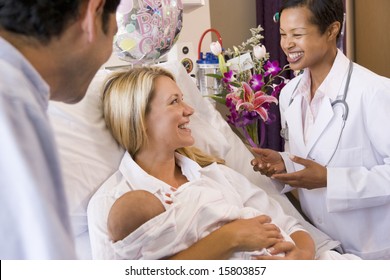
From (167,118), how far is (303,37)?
11.4 inches

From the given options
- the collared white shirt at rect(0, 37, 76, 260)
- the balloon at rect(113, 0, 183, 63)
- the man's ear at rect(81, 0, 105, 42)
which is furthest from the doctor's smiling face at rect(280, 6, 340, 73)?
the collared white shirt at rect(0, 37, 76, 260)

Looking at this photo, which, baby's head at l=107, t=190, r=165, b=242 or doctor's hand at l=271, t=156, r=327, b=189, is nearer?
baby's head at l=107, t=190, r=165, b=242

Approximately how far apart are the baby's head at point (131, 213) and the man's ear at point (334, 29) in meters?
0.45

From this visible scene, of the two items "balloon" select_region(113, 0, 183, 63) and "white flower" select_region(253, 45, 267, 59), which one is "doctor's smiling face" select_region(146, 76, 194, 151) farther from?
"white flower" select_region(253, 45, 267, 59)

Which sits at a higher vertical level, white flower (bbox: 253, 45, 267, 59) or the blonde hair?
white flower (bbox: 253, 45, 267, 59)

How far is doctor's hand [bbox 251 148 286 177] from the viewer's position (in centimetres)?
102

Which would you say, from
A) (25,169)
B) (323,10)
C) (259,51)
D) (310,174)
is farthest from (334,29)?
(25,169)

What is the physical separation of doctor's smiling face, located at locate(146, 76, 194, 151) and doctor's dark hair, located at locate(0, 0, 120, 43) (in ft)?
1.25

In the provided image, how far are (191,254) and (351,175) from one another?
38cm

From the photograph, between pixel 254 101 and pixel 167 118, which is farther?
pixel 254 101

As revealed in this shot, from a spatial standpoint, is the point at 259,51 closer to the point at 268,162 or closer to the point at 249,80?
the point at 249,80

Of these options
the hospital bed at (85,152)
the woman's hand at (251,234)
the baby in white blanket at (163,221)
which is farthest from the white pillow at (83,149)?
the woman's hand at (251,234)

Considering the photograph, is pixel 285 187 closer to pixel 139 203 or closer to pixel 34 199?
pixel 139 203

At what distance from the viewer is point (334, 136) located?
0.94 metres
